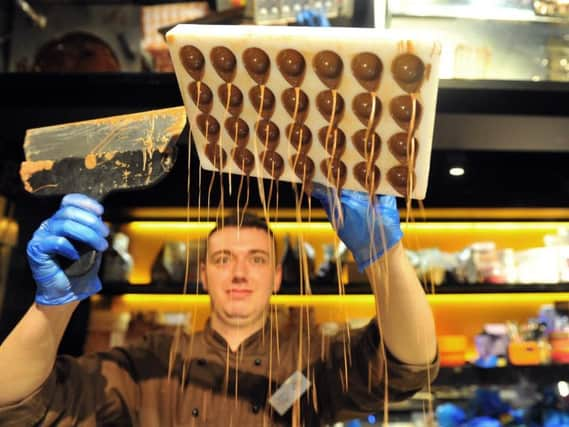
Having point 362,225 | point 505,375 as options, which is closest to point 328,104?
point 362,225

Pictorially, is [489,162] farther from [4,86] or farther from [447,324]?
[4,86]

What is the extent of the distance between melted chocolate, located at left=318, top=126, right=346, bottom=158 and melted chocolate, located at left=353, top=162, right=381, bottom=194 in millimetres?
44

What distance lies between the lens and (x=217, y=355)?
5.08 feet

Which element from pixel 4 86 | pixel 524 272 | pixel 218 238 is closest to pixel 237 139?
pixel 218 238

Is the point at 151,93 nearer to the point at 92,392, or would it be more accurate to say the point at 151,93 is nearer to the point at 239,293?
the point at 239,293

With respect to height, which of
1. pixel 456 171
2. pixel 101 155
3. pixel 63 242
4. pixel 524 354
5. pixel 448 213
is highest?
pixel 101 155

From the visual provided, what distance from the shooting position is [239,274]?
159cm

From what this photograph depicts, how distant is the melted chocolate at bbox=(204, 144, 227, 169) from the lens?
44.1 inches

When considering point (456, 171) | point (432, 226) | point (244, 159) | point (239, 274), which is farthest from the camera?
point (432, 226)

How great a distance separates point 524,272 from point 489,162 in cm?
54

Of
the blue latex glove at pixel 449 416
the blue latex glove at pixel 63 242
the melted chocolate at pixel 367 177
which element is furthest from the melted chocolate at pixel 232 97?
the blue latex glove at pixel 449 416

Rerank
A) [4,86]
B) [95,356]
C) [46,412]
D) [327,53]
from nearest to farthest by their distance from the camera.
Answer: [327,53], [46,412], [95,356], [4,86]

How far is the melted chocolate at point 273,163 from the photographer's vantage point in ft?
3.56

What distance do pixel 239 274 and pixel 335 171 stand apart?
2.06 ft
